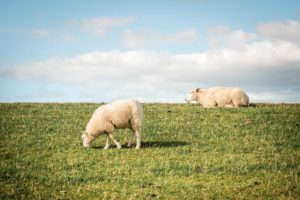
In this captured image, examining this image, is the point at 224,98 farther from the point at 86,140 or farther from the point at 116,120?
the point at 86,140

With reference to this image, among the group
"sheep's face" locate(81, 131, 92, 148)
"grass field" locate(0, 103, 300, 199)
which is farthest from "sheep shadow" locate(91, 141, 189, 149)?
"sheep's face" locate(81, 131, 92, 148)

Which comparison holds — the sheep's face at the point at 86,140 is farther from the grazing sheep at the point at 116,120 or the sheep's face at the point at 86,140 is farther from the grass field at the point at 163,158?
the grass field at the point at 163,158

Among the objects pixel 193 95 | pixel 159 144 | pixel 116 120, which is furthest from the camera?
pixel 193 95

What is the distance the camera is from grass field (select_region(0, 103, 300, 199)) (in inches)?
458

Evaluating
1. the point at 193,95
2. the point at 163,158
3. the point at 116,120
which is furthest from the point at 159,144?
the point at 193,95

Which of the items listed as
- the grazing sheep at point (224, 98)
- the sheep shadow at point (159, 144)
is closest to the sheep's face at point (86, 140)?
the sheep shadow at point (159, 144)

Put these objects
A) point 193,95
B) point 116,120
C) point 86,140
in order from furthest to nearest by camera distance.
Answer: point 193,95, point 86,140, point 116,120

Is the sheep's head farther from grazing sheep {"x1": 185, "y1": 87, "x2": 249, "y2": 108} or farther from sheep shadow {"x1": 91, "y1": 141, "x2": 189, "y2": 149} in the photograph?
sheep shadow {"x1": 91, "y1": 141, "x2": 189, "y2": 149}

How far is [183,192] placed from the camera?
11391mm

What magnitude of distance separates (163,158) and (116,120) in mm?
3479

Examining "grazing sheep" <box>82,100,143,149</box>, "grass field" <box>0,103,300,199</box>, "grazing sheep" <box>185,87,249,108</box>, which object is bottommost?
"grass field" <box>0,103,300,199</box>

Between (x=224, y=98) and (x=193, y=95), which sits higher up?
(x=193, y=95)

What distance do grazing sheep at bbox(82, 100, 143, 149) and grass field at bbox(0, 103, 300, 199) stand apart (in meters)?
0.62

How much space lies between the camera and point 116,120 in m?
18.2
